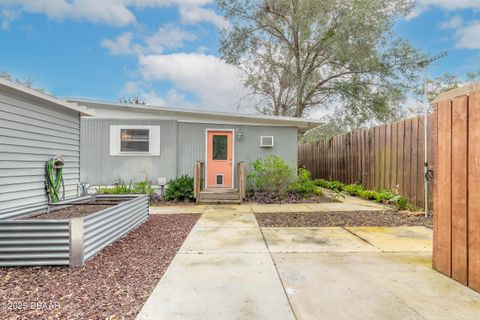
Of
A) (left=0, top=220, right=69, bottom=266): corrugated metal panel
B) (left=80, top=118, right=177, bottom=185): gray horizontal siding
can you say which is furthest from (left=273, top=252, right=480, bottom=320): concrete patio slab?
(left=80, top=118, right=177, bottom=185): gray horizontal siding

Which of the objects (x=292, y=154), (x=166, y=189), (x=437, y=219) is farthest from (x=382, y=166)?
(x=166, y=189)

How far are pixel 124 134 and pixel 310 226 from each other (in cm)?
650

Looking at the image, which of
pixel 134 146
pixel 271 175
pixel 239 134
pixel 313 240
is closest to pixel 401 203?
pixel 313 240

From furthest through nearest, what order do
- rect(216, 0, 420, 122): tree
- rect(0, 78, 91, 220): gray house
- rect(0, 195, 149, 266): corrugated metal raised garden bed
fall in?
rect(216, 0, 420, 122): tree → rect(0, 78, 91, 220): gray house → rect(0, 195, 149, 266): corrugated metal raised garden bed

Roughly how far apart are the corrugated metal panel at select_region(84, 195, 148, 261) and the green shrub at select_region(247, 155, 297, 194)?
13.6 feet

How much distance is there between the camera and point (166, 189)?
8391 millimetres

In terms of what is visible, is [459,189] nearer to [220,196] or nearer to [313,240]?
[313,240]

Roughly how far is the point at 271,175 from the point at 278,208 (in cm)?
164

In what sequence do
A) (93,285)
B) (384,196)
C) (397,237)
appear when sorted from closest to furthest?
(93,285)
(397,237)
(384,196)

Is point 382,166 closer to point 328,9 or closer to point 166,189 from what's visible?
point 166,189

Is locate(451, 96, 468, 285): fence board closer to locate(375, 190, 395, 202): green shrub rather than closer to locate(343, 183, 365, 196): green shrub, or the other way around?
locate(375, 190, 395, 202): green shrub

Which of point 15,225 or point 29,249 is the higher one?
point 15,225

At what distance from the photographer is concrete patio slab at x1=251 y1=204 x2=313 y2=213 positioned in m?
6.78

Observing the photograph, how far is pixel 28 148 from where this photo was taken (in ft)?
14.8
